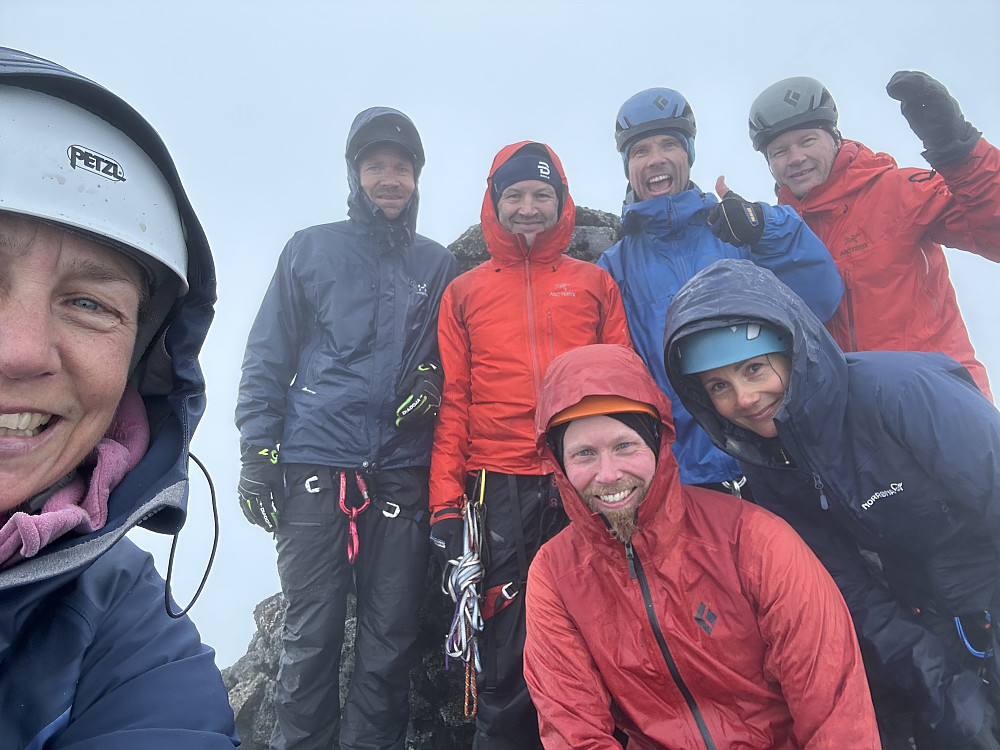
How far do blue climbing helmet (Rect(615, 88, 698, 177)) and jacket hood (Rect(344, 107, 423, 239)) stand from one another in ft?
6.94

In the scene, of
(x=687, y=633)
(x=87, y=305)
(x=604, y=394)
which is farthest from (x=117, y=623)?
(x=687, y=633)

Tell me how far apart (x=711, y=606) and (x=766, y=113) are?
4532mm

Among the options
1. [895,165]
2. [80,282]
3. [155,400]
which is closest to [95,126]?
[80,282]

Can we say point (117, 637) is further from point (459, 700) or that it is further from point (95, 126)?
point (459, 700)

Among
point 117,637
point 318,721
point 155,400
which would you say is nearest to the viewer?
point 117,637

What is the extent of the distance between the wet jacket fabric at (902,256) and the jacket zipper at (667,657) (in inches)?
124

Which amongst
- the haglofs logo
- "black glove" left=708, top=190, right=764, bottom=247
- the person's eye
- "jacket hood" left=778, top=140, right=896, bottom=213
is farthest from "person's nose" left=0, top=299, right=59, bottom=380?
"jacket hood" left=778, top=140, right=896, bottom=213

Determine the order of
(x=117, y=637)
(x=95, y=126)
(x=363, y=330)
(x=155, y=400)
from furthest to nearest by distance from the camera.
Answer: (x=363, y=330) → (x=155, y=400) → (x=117, y=637) → (x=95, y=126)

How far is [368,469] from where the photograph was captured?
14.4 feet

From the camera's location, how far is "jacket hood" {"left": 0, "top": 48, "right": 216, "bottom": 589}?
4.55ft

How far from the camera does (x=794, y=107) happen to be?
4941 mm

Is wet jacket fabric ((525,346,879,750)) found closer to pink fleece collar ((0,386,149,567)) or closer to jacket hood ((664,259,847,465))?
jacket hood ((664,259,847,465))

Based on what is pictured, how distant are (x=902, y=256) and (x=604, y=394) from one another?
3363mm

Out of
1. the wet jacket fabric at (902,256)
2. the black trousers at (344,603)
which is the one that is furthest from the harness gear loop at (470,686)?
the wet jacket fabric at (902,256)
